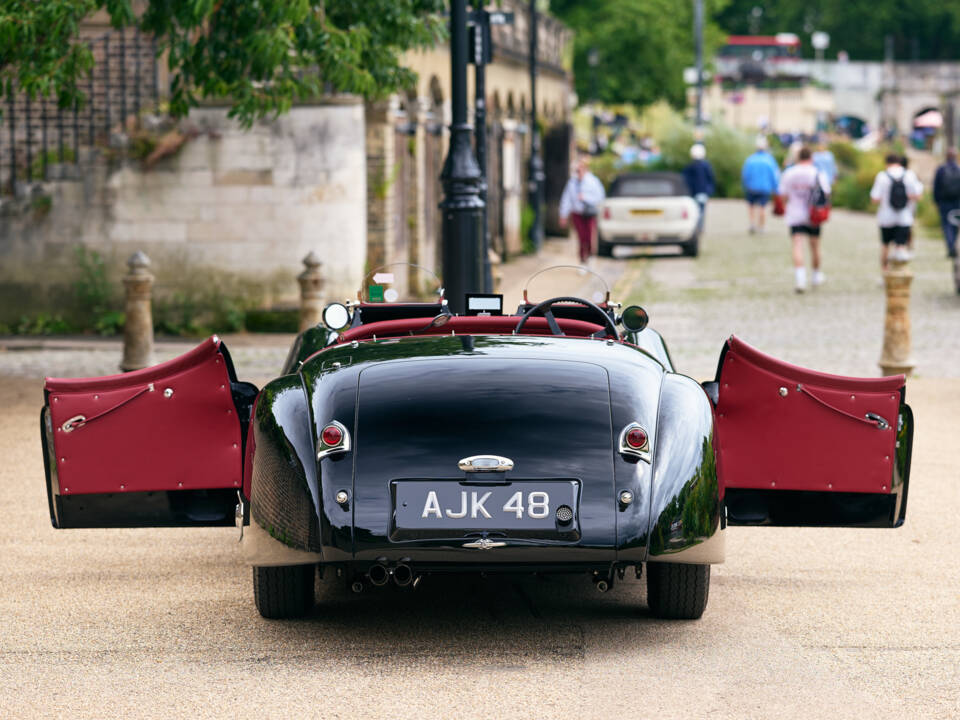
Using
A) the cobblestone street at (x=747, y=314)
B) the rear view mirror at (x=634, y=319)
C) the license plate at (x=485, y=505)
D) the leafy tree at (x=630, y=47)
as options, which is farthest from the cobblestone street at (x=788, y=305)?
the leafy tree at (x=630, y=47)

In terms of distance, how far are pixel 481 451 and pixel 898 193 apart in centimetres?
1655

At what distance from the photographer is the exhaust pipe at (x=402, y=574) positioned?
5734 millimetres

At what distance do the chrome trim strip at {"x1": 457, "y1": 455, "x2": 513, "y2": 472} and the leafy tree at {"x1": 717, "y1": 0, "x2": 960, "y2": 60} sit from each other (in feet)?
390

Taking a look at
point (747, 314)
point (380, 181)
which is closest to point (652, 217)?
point (747, 314)

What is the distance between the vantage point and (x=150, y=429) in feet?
22.2

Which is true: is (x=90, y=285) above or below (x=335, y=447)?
below

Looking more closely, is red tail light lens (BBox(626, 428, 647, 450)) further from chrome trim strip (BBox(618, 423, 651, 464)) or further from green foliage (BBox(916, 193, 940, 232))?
green foliage (BBox(916, 193, 940, 232))

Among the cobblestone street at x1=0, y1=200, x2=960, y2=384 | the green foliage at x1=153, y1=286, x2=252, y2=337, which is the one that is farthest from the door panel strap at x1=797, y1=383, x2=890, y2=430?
the green foliage at x1=153, y1=286, x2=252, y2=337

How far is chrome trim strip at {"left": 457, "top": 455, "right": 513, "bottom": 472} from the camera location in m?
5.74

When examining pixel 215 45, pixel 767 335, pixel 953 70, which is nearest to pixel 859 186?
pixel 767 335

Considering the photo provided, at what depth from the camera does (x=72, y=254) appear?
18156mm

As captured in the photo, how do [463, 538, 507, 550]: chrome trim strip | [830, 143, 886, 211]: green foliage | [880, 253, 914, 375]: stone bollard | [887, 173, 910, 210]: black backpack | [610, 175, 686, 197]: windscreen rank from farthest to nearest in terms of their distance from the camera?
[830, 143, 886, 211]: green foliage < [610, 175, 686, 197]: windscreen < [887, 173, 910, 210]: black backpack < [880, 253, 914, 375]: stone bollard < [463, 538, 507, 550]: chrome trim strip

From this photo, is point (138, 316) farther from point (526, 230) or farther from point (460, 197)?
point (526, 230)

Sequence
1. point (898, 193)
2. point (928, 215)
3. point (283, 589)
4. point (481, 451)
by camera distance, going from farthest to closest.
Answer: point (928, 215), point (898, 193), point (283, 589), point (481, 451)
